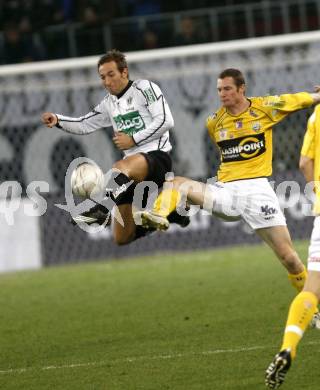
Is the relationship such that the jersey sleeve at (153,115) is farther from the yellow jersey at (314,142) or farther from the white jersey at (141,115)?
the yellow jersey at (314,142)

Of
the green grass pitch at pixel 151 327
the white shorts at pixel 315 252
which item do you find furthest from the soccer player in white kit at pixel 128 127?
the white shorts at pixel 315 252

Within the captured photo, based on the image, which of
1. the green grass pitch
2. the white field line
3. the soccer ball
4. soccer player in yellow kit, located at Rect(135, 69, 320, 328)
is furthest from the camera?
the soccer ball

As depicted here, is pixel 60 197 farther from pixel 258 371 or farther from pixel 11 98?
pixel 258 371

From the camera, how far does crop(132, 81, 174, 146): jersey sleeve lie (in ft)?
30.9

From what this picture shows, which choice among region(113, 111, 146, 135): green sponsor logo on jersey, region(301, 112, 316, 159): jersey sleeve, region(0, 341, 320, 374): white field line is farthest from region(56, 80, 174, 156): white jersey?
region(301, 112, 316, 159): jersey sleeve

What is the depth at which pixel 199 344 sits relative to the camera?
8305 millimetres

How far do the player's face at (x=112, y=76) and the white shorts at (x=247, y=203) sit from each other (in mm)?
1343

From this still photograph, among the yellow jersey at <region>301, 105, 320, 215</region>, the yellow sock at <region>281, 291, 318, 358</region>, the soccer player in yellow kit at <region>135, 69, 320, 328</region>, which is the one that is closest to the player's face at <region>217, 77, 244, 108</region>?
the soccer player in yellow kit at <region>135, 69, 320, 328</region>

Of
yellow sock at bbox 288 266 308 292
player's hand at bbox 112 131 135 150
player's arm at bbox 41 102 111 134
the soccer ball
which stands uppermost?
player's arm at bbox 41 102 111 134

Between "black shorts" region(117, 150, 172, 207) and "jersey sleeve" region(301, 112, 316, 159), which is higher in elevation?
"jersey sleeve" region(301, 112, 316, 159)

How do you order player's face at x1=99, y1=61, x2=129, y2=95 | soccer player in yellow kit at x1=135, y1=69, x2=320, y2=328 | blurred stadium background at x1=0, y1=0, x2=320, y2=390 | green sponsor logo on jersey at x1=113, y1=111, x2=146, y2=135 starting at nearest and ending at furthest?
1. blurred stadium background at x1=0, y1=0, x2=320, y2=390
2. soccer player in yellow kit at x1=135, y1=69, x2=320, y2=328
3. player's face at x1=99, y1=61, x2=129, y2=95
4. green sponsor logo on jersey at x1=113, y1=111, x2=146, y2=135

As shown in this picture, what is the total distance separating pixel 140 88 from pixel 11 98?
674 cm

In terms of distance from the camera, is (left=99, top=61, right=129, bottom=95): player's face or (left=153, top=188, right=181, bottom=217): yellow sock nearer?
(left=153, top=188, right=181, bottom=217): yellow sock

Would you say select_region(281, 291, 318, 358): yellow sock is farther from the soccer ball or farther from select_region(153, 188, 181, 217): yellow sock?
the soccer ball
